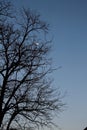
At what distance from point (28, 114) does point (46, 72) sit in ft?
12.4

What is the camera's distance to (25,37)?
2972cm

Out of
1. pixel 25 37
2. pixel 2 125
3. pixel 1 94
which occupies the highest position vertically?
pixel 25 37

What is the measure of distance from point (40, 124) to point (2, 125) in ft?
9.41

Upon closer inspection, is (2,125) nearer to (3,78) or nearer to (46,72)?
(3,78)

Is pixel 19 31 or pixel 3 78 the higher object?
pixel 19 31

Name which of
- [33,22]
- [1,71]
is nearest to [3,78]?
[1,71]

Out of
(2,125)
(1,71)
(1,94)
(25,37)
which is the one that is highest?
(25,37)

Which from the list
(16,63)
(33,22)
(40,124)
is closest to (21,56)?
(16,63)

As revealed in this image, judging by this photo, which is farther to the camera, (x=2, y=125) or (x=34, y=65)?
(x=34, y=65)

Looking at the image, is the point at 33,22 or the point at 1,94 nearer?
the point at 1,94

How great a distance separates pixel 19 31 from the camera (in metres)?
29.3

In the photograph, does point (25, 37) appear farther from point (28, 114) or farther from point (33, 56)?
point (28, 114)

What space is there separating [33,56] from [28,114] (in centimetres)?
457

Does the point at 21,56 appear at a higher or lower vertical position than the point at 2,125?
higher
